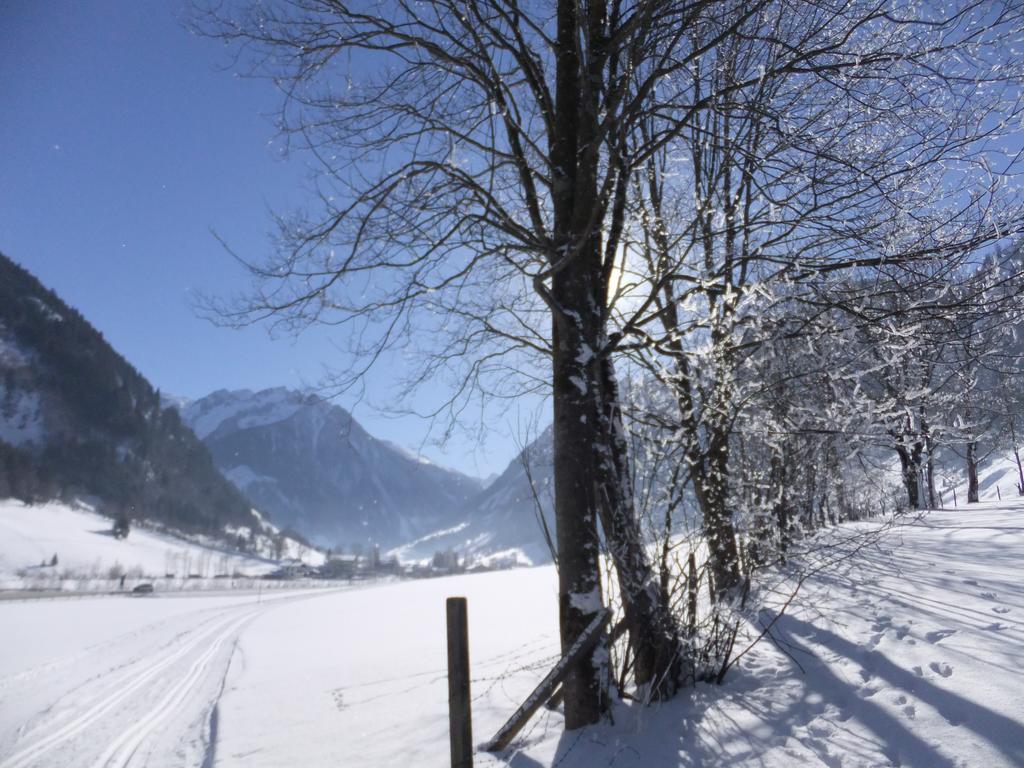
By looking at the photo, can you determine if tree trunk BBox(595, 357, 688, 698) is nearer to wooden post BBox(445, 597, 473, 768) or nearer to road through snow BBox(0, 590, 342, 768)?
wooden post BBox(445, 597, 473, 768)

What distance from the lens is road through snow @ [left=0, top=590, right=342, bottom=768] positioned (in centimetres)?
838

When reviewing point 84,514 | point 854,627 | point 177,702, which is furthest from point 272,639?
point 84,514

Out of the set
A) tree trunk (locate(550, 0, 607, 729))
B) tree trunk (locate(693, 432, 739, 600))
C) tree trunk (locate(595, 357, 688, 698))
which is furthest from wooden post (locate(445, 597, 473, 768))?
tree trunk (locate(693, 432, 739, 600))

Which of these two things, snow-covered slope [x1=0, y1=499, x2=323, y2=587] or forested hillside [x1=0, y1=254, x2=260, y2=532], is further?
forested hillside [x1=0, y1=254, x2=260, y2=532]

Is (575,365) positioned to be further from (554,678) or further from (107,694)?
(107,694)

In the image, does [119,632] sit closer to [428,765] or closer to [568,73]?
[428,765]

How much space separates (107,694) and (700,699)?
48.1 ft

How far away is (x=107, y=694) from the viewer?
13.4 meters

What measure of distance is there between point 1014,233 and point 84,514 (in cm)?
17851

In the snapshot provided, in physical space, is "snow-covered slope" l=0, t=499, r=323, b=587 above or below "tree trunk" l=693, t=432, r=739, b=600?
below

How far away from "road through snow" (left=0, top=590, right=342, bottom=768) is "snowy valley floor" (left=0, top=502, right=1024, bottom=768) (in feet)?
0.23

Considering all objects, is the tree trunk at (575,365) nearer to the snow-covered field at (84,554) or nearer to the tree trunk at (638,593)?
the tree trunk at (638,593)

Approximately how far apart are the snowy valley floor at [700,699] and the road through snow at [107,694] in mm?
72

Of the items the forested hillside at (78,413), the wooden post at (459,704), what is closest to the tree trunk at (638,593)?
the wooden post at (459,704)
